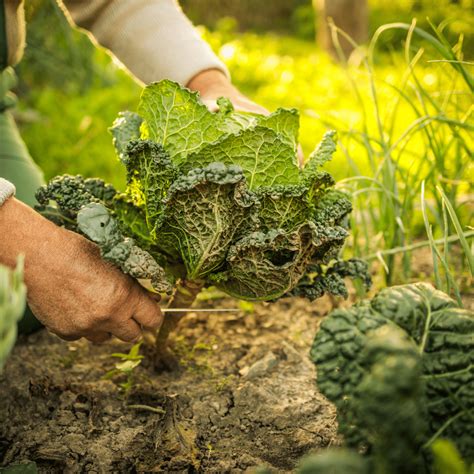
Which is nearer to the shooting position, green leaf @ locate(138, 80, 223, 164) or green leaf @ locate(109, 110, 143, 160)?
green leaf @ locate(138, 80, 223, 164)

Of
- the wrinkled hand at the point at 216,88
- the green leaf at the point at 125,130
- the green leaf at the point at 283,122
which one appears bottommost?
the green leaf at the point at 125,130

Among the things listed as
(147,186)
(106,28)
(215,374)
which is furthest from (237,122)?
(106,28)

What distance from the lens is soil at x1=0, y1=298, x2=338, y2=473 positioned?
55.9 inches

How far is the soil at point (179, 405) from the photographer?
1.42 metres

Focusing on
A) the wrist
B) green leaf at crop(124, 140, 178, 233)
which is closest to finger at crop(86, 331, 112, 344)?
green leaf at crop(124, 140, 178, 233)

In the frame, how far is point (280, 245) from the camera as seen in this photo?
1.43m

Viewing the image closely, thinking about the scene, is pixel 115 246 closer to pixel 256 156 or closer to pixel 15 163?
pixel 256 156

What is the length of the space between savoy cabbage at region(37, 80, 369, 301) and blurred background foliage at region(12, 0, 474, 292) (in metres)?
0.32

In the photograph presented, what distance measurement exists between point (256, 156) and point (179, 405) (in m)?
0.76

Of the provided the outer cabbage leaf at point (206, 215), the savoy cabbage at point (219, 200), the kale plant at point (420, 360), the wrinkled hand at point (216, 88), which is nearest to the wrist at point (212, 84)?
the wrinkled hand at point (216, 88)

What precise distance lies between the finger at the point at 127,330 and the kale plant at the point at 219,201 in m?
0.16

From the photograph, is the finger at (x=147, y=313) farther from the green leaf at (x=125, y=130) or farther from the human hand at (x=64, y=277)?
the green leaf at (x=125, y=130)

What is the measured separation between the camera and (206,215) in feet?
4.59

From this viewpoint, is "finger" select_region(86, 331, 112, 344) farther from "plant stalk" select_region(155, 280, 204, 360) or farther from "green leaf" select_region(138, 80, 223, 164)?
"green leaf" select_region(138, 80, 223, 164)
